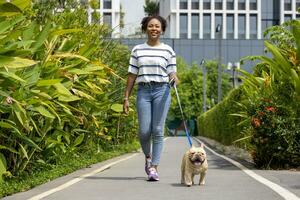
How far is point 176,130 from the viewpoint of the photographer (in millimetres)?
82750

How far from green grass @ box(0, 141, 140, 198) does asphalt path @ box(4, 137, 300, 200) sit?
13cm

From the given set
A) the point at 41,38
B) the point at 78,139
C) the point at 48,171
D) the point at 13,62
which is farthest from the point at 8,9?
the point at 78,139

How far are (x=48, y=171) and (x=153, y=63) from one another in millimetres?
2196

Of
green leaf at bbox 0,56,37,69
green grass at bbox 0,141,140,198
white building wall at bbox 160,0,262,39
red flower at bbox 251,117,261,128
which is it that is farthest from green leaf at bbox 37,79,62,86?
white building wall at bbox 160,0,262,39

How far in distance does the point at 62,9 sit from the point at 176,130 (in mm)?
67792

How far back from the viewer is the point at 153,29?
880cm

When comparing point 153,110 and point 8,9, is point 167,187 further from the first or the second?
point 8,9

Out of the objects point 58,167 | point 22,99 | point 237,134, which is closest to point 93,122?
point 58,167

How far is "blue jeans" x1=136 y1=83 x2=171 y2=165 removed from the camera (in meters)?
8.82

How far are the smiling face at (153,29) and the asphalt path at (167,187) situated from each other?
1.90 metres

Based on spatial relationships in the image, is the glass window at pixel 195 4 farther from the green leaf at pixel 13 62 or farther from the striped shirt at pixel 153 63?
the green leaf at pixel 13 62

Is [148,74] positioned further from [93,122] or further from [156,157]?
[93,122]

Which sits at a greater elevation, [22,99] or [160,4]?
[160,4]

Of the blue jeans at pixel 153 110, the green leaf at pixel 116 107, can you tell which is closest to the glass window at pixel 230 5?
the green leaf at pixel 116 107
